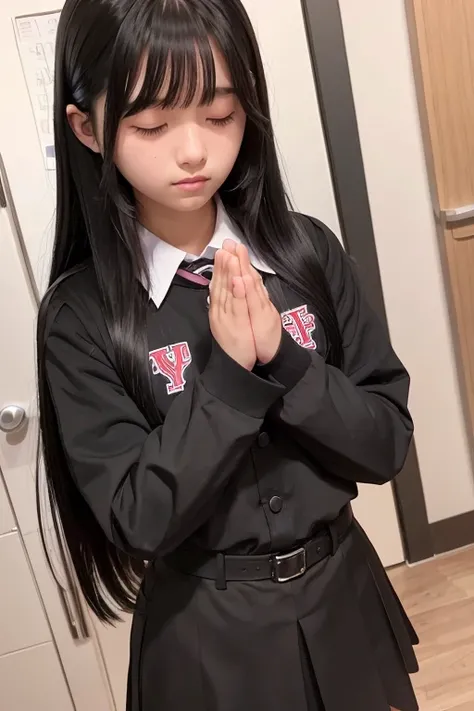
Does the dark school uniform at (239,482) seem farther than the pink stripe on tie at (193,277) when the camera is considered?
No

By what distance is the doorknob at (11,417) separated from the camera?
1.41 metres

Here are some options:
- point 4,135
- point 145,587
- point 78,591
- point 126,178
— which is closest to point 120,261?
point 126,178

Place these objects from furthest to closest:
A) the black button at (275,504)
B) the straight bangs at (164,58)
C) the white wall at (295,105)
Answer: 1. the white wall at (295,105)
2. the black button at (275,504)
3. the straight bangs at (164,58)

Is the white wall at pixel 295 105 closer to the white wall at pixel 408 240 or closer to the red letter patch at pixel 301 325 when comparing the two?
the white wall at pixel 408 240

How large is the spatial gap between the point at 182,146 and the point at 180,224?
0.41ft

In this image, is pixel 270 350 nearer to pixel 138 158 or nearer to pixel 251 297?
pixel 251 297

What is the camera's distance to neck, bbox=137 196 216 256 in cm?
79

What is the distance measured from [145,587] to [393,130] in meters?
1.20

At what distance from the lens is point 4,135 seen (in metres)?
1.38

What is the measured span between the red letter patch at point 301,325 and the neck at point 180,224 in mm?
127

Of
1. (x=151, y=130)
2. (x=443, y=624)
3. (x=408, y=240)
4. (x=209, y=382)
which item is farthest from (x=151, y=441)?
(x=443, y=624)

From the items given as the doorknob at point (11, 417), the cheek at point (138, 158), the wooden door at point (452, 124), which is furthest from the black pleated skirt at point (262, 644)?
the wooden door at point (452, 124)

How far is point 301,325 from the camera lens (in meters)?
0.81

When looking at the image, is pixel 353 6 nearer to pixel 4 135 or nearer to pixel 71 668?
pixel 4 135
